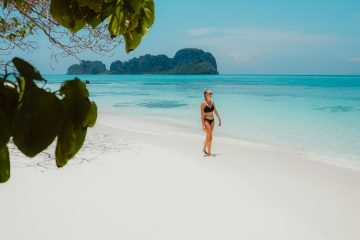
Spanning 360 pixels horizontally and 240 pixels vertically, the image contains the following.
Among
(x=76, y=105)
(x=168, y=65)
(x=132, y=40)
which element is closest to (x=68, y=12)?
(x=132, y=40)

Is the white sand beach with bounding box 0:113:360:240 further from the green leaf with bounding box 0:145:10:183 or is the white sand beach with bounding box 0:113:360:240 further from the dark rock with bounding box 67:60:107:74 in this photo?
the dark rock with bounding box 67:60:107:74

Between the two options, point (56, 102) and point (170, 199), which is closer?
point (56, 102)

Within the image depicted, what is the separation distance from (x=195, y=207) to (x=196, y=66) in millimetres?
174265

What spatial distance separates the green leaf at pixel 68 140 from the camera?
63 centimetres

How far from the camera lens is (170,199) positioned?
18.6ft

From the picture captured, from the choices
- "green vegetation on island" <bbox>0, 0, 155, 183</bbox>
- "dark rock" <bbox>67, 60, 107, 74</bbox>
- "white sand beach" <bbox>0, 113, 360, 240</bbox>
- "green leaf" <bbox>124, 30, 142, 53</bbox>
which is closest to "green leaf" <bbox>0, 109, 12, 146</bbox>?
"green vegetation on island" <bbox>0, 0, 155, 183</bbox>

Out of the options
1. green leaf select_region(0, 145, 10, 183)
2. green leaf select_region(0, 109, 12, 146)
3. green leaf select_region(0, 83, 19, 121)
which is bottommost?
green leaf select_region(0, 145, 10, 183)

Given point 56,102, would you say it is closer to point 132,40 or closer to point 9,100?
point 9,100

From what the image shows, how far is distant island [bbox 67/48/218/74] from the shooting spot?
17662cm

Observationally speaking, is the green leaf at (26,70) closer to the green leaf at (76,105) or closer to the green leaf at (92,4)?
the green leaf at (76,105)

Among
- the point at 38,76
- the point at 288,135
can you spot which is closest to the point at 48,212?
the point at 38,76

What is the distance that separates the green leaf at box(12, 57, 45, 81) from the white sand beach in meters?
4.11

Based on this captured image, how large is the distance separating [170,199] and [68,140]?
17.0 feet

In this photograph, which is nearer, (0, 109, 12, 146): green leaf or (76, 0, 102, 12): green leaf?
(0, 109, 12, 146): green leaf
